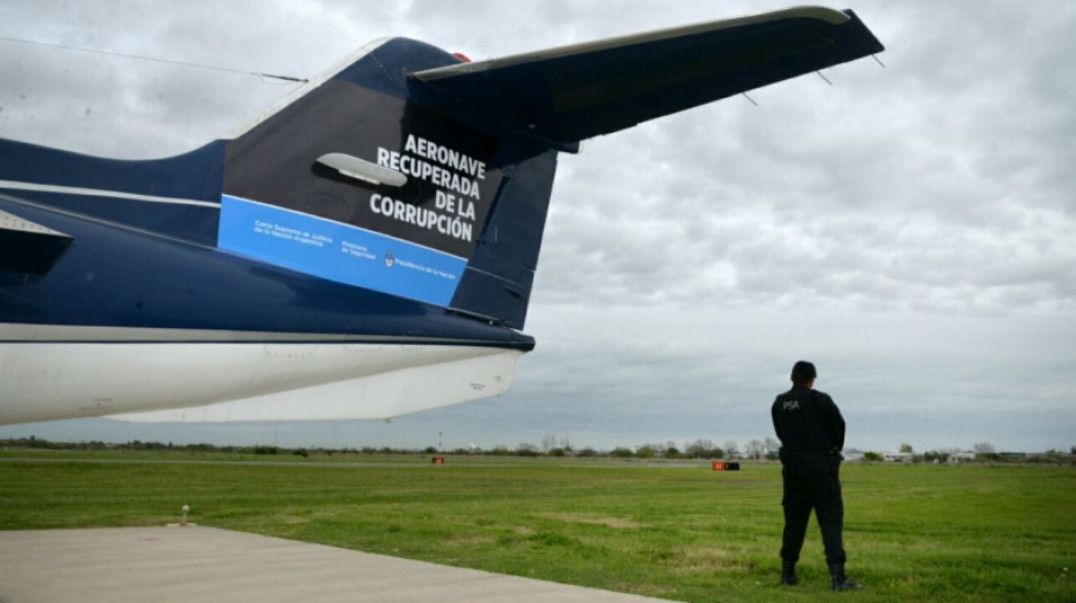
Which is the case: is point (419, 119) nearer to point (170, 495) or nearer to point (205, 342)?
point (205, 342)

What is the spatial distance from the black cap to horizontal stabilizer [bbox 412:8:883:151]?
7.17ft

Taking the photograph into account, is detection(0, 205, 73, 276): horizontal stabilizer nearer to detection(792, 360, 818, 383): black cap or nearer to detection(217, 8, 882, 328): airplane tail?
detection(217, 8, 882, 328): airplane tail

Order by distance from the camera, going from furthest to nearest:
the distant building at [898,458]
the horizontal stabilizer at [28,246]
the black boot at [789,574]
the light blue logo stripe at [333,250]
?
the distant building at [898,458] < the black boot at [789,574] < the light blue logo stripe at [333,250] < the horizontal stabilizer at [28,246]

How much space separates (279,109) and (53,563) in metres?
4.34

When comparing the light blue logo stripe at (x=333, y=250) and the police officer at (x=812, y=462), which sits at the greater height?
the light blue logo stripe at (x=333, y=250)

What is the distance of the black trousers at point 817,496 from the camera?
19.4 ft

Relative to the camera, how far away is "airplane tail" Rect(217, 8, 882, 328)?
4668mm

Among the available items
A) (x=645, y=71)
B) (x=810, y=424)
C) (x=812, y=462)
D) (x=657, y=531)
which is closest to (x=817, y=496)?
(x=812, y=462)

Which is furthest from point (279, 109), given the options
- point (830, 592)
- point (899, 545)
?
point (899, 545)

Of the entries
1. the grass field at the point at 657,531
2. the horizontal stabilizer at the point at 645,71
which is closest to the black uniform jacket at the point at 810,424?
the grass field at the point at 657,531

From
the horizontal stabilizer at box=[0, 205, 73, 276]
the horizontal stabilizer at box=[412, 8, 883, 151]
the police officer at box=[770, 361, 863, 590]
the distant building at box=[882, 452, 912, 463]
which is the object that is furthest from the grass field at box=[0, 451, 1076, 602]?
the distant building at box=[882, 452, 912, 463]

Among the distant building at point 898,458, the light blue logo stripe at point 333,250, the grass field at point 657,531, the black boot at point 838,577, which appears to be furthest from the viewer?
the distant building at point 898,458

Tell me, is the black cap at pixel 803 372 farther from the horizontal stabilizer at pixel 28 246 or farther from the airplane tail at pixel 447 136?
the horizontal stabilizer at pixel 28 246

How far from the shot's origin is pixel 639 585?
6.31 m
